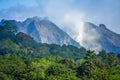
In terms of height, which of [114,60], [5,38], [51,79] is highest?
[5,38]

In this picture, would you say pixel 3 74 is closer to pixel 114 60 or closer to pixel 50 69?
pixel 50 69

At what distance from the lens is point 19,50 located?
16300cm

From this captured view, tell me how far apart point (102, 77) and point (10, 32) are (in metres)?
104

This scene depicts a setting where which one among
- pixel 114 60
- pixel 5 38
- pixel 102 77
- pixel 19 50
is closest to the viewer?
pixel 102 77

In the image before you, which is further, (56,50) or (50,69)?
(56,50)

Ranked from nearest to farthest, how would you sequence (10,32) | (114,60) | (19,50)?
(114,60) < (19,50) < (10,32)

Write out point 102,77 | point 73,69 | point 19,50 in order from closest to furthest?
point 102,77 < point 73,69 < point 19,50

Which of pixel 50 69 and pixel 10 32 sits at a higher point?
pixel 10 32

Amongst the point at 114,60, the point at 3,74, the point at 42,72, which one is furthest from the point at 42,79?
the point at 114,60

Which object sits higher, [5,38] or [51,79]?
[5,38]

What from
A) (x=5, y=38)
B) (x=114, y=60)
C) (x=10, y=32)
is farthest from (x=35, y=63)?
(x=10, y=32)

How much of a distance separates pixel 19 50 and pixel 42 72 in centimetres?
5532

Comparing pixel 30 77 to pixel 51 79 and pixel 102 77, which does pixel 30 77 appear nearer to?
pixel 51 79

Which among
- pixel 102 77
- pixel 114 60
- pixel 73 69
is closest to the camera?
pixel 102 77
